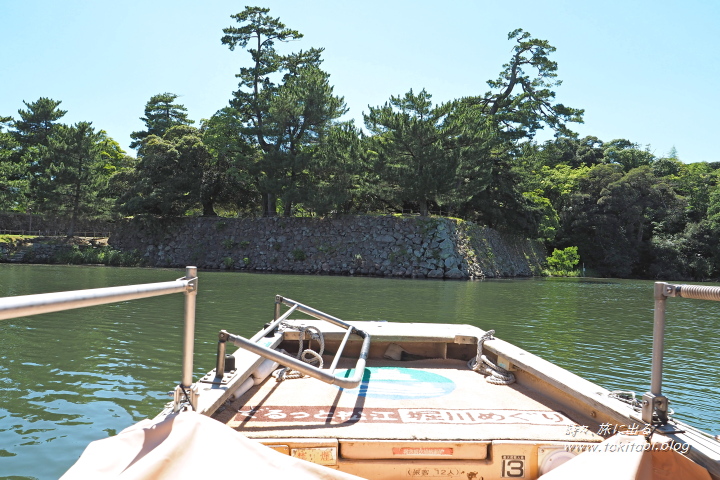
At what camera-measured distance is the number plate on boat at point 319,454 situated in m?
2.32

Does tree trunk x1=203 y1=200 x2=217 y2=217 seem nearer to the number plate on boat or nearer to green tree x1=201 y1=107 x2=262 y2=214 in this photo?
green tree x1=201 y1=107 x2=262 y2=214

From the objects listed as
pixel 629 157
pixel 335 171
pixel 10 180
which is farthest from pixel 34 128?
pixel 629 157

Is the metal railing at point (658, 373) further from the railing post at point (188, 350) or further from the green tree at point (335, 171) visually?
the green tree at point (335, 171)

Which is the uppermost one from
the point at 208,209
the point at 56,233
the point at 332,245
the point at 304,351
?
the point at 208,209

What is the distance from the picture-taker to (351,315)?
35.4ft

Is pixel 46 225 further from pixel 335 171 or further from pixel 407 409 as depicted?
Answer: pixel 407 409

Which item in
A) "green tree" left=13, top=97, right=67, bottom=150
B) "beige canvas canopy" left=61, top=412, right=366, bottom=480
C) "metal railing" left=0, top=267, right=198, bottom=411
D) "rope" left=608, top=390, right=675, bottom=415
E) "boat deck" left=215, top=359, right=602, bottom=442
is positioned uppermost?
"green tree" left=13, top=97, right=67, bottom=150

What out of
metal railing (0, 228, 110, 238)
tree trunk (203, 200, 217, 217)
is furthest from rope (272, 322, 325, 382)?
metal railing (0, 228, 110, 238)

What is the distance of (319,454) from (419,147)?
970 inches

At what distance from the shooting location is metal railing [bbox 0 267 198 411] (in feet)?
3.81

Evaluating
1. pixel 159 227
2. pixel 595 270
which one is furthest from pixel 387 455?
pixel 595 270

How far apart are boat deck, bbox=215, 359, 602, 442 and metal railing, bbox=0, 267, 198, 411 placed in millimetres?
528

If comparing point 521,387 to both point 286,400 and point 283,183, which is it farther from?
point 283,183

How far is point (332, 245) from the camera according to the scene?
28.8m
